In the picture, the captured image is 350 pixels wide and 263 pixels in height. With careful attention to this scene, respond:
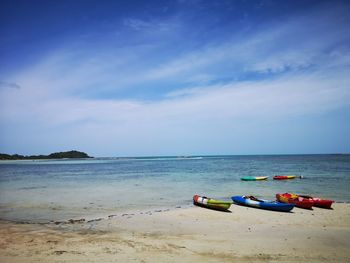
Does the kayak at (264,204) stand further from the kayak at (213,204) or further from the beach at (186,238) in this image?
the kayak at (213,204)

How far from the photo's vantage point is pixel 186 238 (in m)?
10.3

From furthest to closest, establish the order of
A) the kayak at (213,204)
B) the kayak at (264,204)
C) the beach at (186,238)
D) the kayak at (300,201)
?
1. the kayak at (300,201)
2. the kayak at (213,204)
3. the kayak at (264,204)
4. the beach at (186,238)

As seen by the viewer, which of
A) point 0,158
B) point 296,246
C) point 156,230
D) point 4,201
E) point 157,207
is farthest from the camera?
point 0,158

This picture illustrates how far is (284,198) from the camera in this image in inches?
719

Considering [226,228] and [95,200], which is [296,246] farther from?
[95,200]

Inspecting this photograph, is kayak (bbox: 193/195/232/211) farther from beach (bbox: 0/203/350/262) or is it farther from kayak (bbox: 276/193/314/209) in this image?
kayak (bbox: 276/193/314/209)

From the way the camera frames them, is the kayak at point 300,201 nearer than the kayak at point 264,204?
No

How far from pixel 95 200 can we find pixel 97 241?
11080mm

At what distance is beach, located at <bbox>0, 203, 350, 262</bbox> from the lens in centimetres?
821

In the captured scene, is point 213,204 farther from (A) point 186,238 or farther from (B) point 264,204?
(A) point 186,238

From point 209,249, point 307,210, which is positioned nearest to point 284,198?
point 307,210

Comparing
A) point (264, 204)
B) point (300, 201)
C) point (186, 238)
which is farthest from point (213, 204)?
point (186, 238)

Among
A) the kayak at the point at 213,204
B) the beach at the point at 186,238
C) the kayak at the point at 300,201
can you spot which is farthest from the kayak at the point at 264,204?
the kayak at the point at 213,204

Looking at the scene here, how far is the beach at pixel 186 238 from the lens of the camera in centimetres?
821
